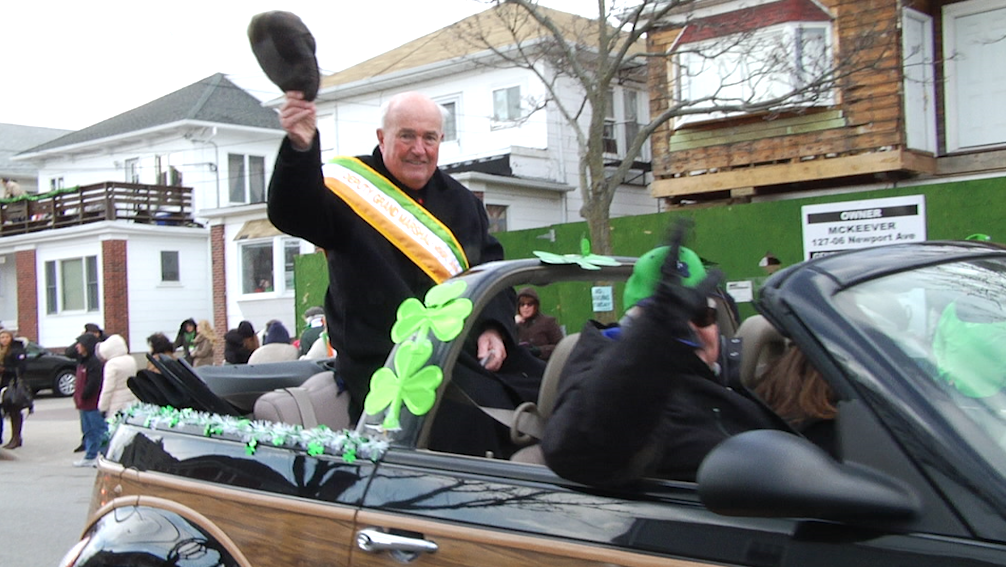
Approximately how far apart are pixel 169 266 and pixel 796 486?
2795cm

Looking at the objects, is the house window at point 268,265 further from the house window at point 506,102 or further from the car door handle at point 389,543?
the car door handle at point 389,543

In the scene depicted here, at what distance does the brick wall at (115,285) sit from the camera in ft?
86.6

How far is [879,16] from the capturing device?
47.1ft

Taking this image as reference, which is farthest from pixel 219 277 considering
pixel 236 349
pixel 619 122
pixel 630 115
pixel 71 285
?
pixel 236 349

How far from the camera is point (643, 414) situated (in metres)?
1.84

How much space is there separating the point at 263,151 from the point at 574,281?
27185 millimetres

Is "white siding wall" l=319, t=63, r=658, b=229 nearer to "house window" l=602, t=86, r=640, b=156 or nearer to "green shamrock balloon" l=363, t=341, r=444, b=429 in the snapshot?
"house window" l=602, t=86, r=640, b=156

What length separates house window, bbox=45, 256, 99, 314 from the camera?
2734 cm

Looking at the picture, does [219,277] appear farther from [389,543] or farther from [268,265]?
[389,543]

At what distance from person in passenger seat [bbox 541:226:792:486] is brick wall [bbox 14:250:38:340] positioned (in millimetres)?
30309

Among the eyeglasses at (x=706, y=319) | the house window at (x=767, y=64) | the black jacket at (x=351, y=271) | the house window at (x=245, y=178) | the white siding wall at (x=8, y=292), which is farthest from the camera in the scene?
the white siding wall at (x=8, y=292)

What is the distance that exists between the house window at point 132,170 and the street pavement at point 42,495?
14486 millimetres

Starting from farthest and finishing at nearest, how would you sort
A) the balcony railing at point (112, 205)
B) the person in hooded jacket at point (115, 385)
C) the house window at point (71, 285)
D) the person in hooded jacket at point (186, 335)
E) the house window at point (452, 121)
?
the house window at point (71, 285), the balcony railing at point (112, 205), the house window at point (452, 121), the person in hooded jacket at point (186, 335), the person in hooded jacket at point (115, 385)

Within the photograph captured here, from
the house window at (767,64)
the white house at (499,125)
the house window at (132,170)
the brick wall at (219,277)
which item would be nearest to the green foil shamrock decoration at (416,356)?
the house window at (767,64)
